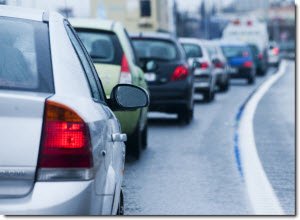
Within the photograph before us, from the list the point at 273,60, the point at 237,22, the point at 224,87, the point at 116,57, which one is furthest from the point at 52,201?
the point at 273,60

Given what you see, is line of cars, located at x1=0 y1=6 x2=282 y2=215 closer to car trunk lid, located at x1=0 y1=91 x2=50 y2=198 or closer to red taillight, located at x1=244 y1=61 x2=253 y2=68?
car trunk lid, located at x1=0 y1=91 x2=50 y2=198

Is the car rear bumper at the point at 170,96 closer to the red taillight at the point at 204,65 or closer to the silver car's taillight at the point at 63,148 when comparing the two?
the red taillight at the point at 204,65

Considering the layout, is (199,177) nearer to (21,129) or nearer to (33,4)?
(33,4)

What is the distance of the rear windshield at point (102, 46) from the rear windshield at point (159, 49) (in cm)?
557

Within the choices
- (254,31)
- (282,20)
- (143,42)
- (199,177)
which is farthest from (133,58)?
(282,20)

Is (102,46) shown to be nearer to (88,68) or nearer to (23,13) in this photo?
(88,68)

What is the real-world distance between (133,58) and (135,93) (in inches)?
259

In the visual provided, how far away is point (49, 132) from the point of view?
165 inches

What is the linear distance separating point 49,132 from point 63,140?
0.23ft

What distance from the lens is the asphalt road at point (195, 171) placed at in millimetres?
8664

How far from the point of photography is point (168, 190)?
9.59 meters

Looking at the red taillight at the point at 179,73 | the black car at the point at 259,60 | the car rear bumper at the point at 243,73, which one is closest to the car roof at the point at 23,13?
the red taillight at the point at 179,73

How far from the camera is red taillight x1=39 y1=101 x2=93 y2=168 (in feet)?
13.7

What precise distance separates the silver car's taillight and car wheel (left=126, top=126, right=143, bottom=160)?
746cm
